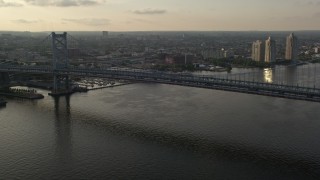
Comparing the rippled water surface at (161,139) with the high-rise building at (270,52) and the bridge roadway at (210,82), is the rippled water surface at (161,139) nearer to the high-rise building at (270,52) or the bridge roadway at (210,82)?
the bridge roadway at (210,82)

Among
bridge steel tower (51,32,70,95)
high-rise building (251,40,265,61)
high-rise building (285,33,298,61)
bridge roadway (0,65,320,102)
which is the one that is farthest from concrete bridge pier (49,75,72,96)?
high-rise building (285,33,298,61)

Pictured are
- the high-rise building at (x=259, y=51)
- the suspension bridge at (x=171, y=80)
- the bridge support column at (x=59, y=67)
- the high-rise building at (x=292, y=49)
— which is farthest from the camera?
the high-rise building at (x=259, y=51)

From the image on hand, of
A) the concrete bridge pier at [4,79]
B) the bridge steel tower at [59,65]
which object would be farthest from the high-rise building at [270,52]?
the concrete bridge pier at [4,79]

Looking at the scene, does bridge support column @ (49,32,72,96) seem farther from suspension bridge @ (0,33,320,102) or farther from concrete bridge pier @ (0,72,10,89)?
concrete bridge pier @ (0,72,10,89)

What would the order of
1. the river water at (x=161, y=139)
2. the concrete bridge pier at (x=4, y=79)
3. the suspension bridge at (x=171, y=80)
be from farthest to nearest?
the concrete bridge pier at (x=4, y=79)
the suspension bridge at (x=171, y=80)
the river water at (x=161, y=139)

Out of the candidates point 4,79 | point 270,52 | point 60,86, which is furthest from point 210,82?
point 270,52

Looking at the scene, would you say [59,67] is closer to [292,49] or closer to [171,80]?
[171,80]
